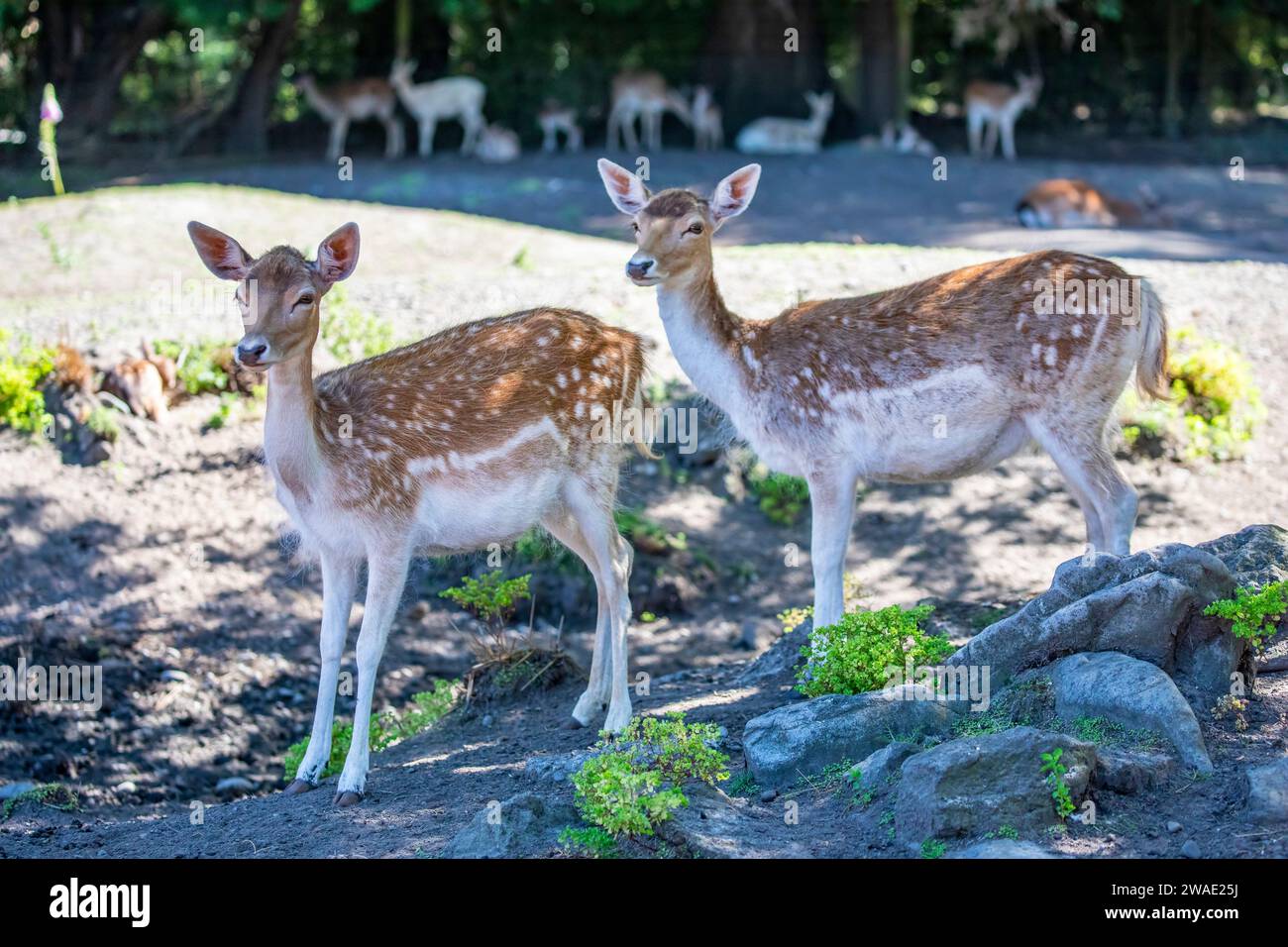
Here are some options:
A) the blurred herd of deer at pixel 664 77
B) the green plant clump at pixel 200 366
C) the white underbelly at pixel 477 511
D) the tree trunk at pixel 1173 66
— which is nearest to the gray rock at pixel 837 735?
the white underbelly at pixel 477 511

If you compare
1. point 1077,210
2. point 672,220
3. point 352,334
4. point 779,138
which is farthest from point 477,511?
point 779,138

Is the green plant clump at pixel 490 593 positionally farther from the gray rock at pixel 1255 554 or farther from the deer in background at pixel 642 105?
the deer in background at pixel 642 105

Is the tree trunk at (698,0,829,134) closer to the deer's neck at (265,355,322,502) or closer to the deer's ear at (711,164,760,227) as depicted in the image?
the deer's ear at (711,164,760,227)

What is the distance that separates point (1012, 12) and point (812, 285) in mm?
14783

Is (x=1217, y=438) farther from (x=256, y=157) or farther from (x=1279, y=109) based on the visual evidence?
(x=1279, y=109)

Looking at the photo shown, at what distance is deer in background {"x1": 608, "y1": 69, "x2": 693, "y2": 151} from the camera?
83.9 feet

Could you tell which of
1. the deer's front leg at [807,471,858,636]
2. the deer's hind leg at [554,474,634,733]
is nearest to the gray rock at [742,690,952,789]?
the deer's hind leg at [554,474,634,733]

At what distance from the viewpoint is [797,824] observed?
19.0 ft

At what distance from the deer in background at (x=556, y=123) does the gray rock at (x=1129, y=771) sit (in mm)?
20659

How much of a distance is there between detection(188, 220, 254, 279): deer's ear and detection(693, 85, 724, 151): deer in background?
19151mm

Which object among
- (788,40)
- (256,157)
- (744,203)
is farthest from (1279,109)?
(744,203)

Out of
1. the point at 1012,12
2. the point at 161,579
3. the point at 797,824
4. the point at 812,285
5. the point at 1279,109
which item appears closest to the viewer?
the point at 797,824

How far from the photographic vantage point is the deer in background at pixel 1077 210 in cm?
1791

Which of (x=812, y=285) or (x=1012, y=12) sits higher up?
(x=1012, y=12)
